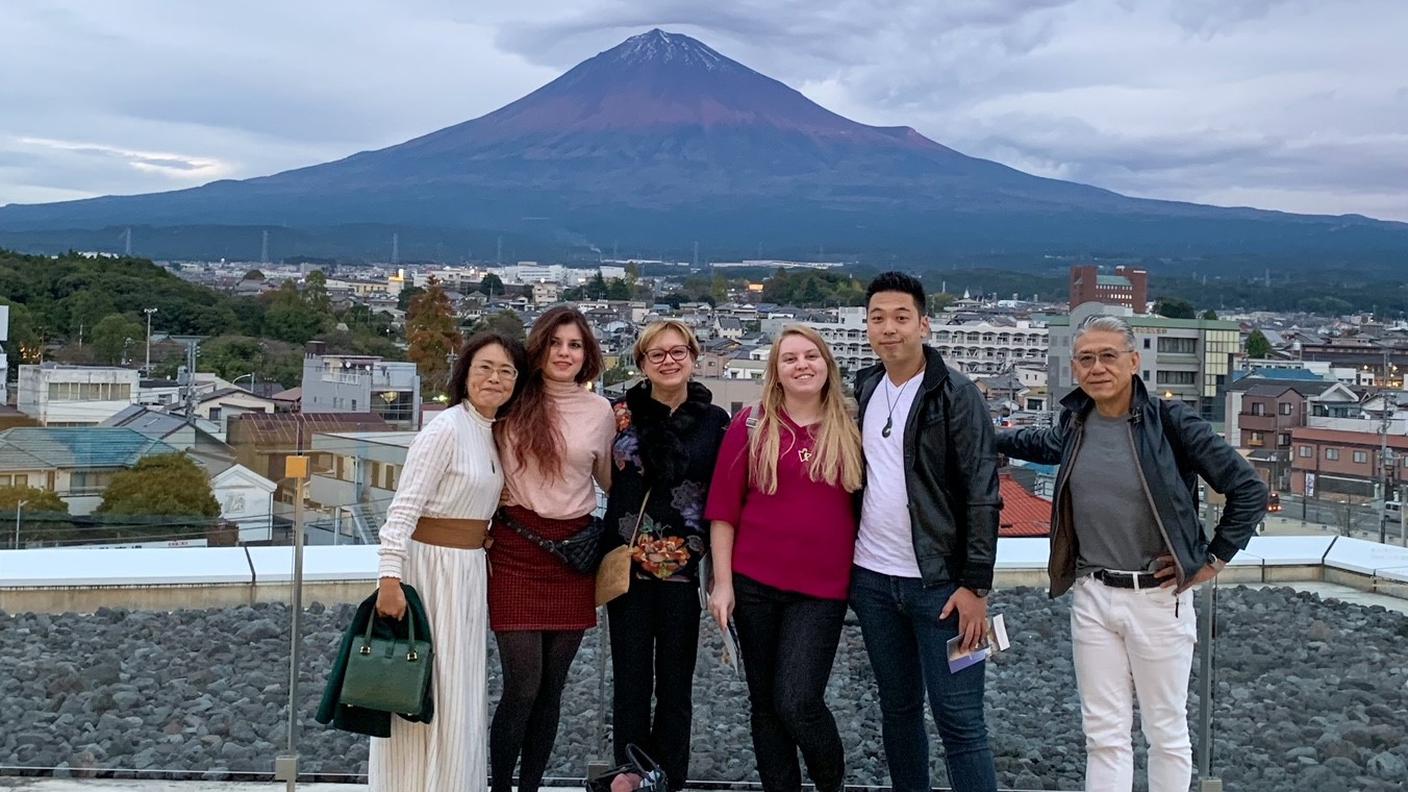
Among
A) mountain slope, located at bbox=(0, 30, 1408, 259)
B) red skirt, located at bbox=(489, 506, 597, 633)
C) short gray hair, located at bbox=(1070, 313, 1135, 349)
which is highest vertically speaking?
mountain slope, located at bbox=(0, 30, 1408, 259)

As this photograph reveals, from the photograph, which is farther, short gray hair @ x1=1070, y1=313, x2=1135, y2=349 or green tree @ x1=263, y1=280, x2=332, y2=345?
green tree @ x1=263, y1=280, x2=332, y2=345

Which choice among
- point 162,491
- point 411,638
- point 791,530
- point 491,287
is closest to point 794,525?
point 791,530

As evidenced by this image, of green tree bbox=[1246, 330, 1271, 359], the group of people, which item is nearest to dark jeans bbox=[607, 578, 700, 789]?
the group of people

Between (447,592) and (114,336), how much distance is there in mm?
25676

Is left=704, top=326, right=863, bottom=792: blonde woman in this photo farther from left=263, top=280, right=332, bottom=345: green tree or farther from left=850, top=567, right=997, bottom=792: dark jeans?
left=263, top=280, right=332, bottom=345: green tree

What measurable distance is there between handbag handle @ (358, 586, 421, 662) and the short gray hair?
1.39 m

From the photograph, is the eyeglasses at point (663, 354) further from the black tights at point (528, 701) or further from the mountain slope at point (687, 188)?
the mountain slope at point (687, 188)

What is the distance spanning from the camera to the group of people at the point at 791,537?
2.31 metres

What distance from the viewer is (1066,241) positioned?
126 m

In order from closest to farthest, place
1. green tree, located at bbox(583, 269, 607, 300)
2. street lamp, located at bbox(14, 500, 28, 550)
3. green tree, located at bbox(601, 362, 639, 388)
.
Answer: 1. green tree, located at bbox(601, 362, 639, 388)
2. street lamp, located at bbox(14, 500, 28, 550)
3. green tree, located at bbox(583, 269, 607, 300)

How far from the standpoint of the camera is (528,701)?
8.27ft

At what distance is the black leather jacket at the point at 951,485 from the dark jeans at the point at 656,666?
1.64 feet

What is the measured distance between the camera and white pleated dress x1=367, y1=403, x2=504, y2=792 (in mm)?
2402

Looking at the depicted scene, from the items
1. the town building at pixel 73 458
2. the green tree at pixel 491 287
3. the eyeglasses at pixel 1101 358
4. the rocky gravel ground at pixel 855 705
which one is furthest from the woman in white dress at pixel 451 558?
the green tree at pixel 491 287
